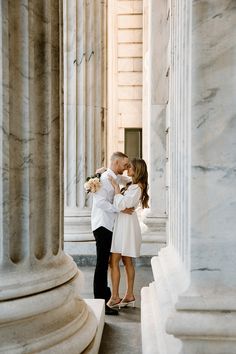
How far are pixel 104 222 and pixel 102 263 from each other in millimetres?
637

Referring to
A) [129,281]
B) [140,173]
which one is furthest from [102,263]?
[140,173]

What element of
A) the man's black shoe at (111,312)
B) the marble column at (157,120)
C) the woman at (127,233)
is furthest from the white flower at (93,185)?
the marble column at (157,120)

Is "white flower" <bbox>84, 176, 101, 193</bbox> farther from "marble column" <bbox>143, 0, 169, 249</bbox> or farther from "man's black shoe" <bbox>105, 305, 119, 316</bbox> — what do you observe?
"marble column" <bbox>143, 0, 169, 249</bbox>

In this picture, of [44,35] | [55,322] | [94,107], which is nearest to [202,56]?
[44,35]

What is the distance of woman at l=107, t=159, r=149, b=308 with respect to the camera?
25.4 feet

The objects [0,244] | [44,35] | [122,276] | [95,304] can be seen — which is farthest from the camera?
[122,276]

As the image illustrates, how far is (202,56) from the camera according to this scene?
12.6 ft

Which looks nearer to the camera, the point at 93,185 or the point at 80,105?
the point at 93,185

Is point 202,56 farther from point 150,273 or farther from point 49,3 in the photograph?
point 150,273

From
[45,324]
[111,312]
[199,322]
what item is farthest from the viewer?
[111,312]

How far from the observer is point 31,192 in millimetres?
3875

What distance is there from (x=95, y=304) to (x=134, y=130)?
16057 millimetres

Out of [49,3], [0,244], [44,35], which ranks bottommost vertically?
[0,244]

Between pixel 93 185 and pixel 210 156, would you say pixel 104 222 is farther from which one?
pixel 210 156
